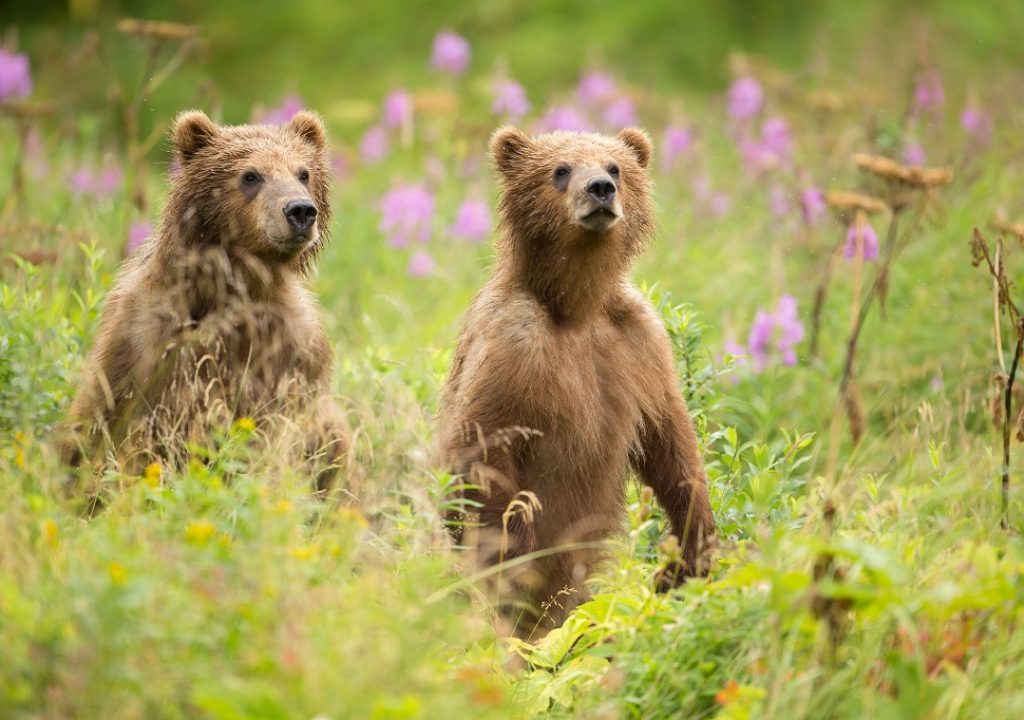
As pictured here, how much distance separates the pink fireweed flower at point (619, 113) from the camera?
387 inches

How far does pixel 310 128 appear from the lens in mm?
6016

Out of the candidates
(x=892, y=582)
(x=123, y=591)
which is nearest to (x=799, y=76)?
(x=892, y=582)

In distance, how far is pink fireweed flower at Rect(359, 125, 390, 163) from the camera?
1049 centimetres

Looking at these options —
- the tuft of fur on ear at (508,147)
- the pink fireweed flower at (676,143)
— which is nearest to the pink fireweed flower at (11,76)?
the pink fireweed flower at (676,143)

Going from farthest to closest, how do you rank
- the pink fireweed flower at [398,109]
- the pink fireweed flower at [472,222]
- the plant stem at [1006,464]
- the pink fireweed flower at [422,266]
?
the pink fireweed flower at [398,109]
the pink fireweed flower at [472,222]
the pink fireweed flower at [422,266]
the plant stem at [1006,464]

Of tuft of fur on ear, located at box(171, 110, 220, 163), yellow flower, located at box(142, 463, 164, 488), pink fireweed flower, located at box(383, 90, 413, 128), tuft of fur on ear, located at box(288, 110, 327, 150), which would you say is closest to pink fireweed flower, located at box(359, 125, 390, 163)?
pink fireweed flower, located at box(383, 90, 413, 128)

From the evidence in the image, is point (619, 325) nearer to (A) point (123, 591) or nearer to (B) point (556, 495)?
(B) point (556, 495)

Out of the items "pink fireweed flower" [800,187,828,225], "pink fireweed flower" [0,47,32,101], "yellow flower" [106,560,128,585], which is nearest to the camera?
"yellow flower" [106,560,128,585]

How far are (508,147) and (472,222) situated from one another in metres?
3.17

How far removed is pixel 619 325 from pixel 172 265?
1.80 m

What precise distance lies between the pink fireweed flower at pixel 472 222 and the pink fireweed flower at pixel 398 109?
45.4 inches

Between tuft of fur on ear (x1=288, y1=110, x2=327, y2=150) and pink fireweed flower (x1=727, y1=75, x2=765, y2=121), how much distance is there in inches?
183

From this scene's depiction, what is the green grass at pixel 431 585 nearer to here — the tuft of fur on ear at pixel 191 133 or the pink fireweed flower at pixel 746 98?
the tuft of fur on ear at pixel 191 133

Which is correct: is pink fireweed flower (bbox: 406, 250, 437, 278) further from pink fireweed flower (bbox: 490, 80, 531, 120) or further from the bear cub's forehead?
the bear cub's forehead
